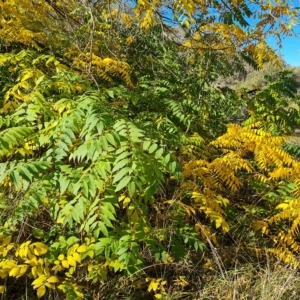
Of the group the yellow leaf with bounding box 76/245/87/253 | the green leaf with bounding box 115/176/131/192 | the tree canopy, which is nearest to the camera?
the green leaf with bounding box 115/176/131/192

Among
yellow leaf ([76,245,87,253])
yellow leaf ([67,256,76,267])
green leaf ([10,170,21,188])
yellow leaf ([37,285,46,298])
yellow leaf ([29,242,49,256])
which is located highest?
green leaf ([10,170,21,188])

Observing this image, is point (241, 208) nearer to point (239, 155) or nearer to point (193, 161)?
point (239, 155)

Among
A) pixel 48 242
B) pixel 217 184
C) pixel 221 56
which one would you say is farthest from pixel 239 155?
pixel 221 56

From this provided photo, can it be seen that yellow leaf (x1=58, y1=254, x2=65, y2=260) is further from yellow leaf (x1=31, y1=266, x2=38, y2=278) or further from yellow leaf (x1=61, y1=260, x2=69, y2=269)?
yellow leaf (x1=31, y1=266, x2=38, y2=278)

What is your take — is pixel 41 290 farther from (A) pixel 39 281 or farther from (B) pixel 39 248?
(B) pixel 39 248

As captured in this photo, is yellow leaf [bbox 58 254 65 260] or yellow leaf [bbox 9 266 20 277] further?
yellow leaf [bbox 58 254 65 260]

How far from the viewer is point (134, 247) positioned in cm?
212

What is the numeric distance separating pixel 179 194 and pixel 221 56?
3.65m

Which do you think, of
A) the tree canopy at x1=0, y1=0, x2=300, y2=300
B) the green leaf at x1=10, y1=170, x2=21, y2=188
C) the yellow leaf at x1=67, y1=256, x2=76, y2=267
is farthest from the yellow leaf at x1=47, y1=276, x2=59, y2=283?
the green leaf at x1=10, y1=170, x2=21, y2=188

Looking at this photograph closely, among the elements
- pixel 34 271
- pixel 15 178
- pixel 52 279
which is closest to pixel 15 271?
pixel 34 271

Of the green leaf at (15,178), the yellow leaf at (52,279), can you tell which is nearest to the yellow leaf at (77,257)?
the yellow leaf at (52,279)

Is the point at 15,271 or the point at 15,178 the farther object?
the point at 15,271

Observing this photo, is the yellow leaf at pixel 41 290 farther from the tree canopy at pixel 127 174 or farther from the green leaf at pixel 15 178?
the green leaf at pixel 15 178

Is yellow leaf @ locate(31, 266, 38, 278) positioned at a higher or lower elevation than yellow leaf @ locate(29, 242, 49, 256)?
lower
